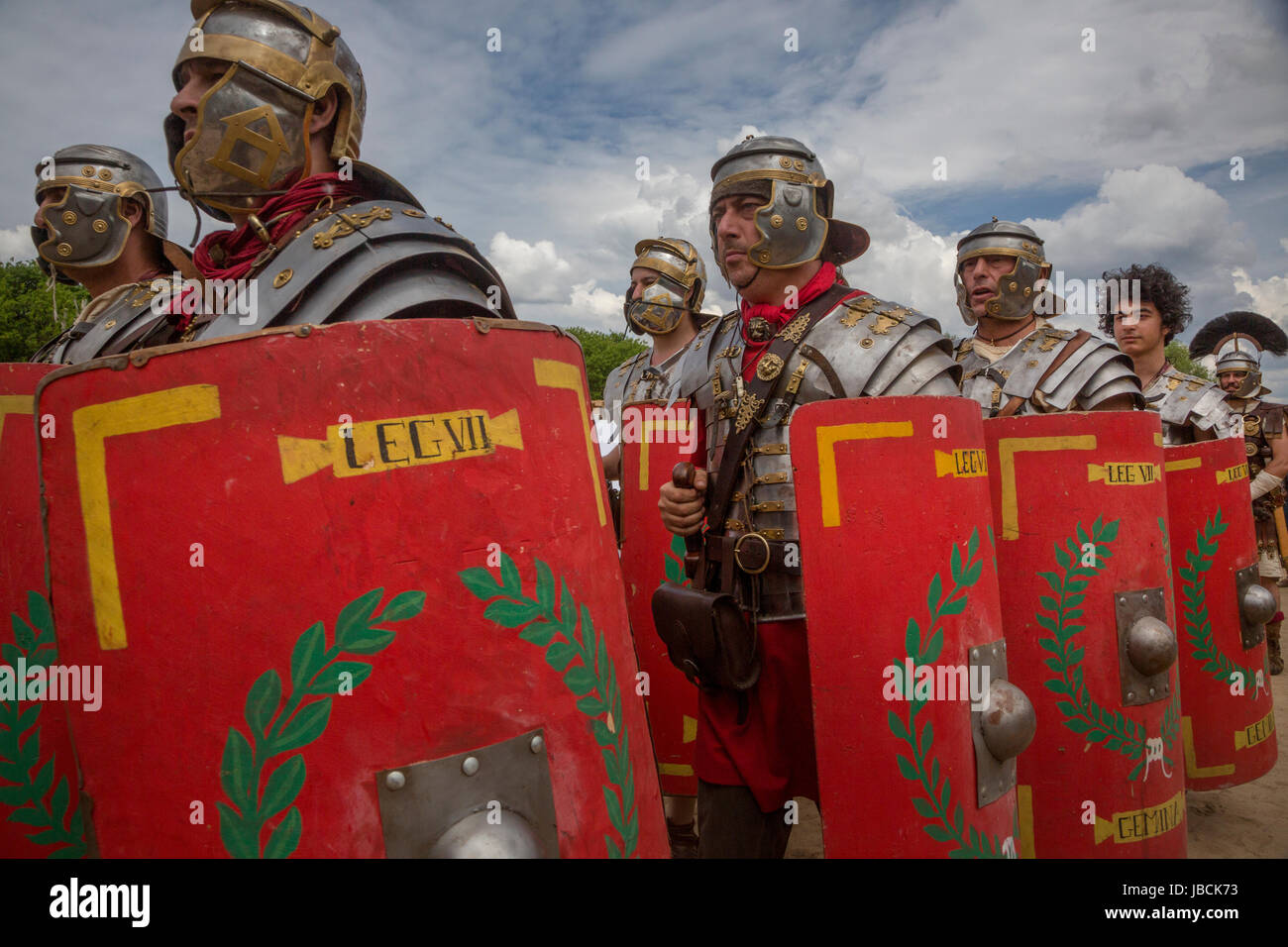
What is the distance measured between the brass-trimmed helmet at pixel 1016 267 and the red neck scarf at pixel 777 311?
82.3 inches

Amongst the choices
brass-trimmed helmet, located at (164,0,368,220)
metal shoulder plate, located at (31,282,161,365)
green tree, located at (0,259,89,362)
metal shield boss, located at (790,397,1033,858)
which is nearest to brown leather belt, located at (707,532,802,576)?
metal shield boss, located at (790,397,1033,858)

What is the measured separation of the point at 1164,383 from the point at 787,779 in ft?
14.0

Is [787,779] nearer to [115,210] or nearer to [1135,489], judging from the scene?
[1135,489]

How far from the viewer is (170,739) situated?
1.14m

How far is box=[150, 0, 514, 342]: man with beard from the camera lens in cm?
170

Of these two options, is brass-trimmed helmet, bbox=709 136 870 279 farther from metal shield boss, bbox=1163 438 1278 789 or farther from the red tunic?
metal shield boss, bbox=1163 438 1278 789

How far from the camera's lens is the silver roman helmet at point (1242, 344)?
8.30 metres

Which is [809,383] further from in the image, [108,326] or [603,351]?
[603,351]

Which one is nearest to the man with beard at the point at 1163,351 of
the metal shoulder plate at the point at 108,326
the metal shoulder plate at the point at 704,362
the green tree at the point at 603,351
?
the metal shoulder plate at the point at 704,362

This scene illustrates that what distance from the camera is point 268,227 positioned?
2.12 metres

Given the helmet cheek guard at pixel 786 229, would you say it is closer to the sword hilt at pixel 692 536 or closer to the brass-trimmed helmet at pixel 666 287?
the sword hilt at pixel 692 536

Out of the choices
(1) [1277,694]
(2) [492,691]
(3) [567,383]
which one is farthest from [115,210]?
(1) [1277,694]

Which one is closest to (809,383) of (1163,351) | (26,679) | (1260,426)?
(26,679)
